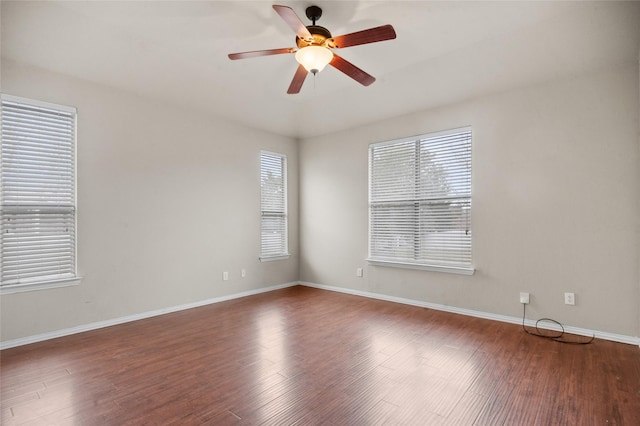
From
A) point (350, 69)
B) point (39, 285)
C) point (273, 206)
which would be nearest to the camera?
point (350, 69)

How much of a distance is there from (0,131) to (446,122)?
4.89m

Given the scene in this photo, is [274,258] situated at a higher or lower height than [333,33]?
lower

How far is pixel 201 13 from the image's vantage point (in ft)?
9.44

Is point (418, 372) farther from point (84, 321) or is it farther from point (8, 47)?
point (8, 47)

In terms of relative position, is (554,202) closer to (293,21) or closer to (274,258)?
A: (293,21)

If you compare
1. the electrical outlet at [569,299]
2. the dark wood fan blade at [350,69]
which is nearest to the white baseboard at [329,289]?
the electrical outlet at [569,299]

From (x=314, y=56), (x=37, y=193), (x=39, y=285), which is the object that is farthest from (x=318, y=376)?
(x=37, y=193)

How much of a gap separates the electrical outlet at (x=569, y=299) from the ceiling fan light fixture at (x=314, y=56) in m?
3.43

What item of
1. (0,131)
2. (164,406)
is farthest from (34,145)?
(164,406)

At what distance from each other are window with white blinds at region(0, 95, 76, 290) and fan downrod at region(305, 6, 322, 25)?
9.06 feet

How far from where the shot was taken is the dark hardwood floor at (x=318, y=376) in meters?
2.03

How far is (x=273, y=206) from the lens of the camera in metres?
5.66

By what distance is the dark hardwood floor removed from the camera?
6.65 ft

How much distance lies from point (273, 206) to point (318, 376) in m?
3.53
